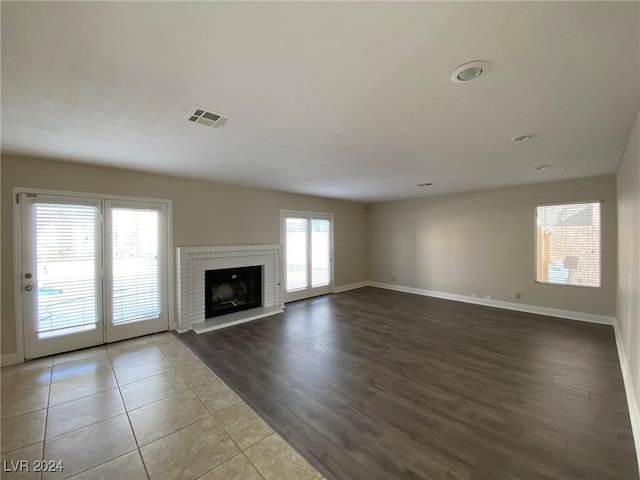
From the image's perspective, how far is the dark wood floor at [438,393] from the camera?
1.85 metres

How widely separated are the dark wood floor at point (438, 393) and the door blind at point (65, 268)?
1.47 m

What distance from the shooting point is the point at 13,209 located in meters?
3.23

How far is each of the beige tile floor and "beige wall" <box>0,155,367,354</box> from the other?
1217mm

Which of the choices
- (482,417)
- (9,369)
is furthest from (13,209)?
(482,417)

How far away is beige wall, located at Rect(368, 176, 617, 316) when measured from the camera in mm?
4602

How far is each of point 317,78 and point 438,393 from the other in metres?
2.97

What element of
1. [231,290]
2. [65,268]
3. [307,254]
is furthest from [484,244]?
[65,268]

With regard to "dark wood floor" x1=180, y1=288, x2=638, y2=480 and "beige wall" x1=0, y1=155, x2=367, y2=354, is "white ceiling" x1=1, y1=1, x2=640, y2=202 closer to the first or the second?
"beige wall" x1=0, y1=155, x2=367, y2=354

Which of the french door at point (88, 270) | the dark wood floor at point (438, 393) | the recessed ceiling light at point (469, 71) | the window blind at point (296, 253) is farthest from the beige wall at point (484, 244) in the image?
the french door at point (88, 270)

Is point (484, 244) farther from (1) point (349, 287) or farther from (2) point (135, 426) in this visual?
(2) point (135, 426)

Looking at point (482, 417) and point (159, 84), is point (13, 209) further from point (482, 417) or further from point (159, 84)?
point (482, 417)

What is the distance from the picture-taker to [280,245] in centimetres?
584

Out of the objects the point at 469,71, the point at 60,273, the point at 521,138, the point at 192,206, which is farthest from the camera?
the point at 192,206

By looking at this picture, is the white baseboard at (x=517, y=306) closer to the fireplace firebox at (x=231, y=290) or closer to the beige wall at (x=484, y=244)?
the beige wall at (x=484, y=244)
